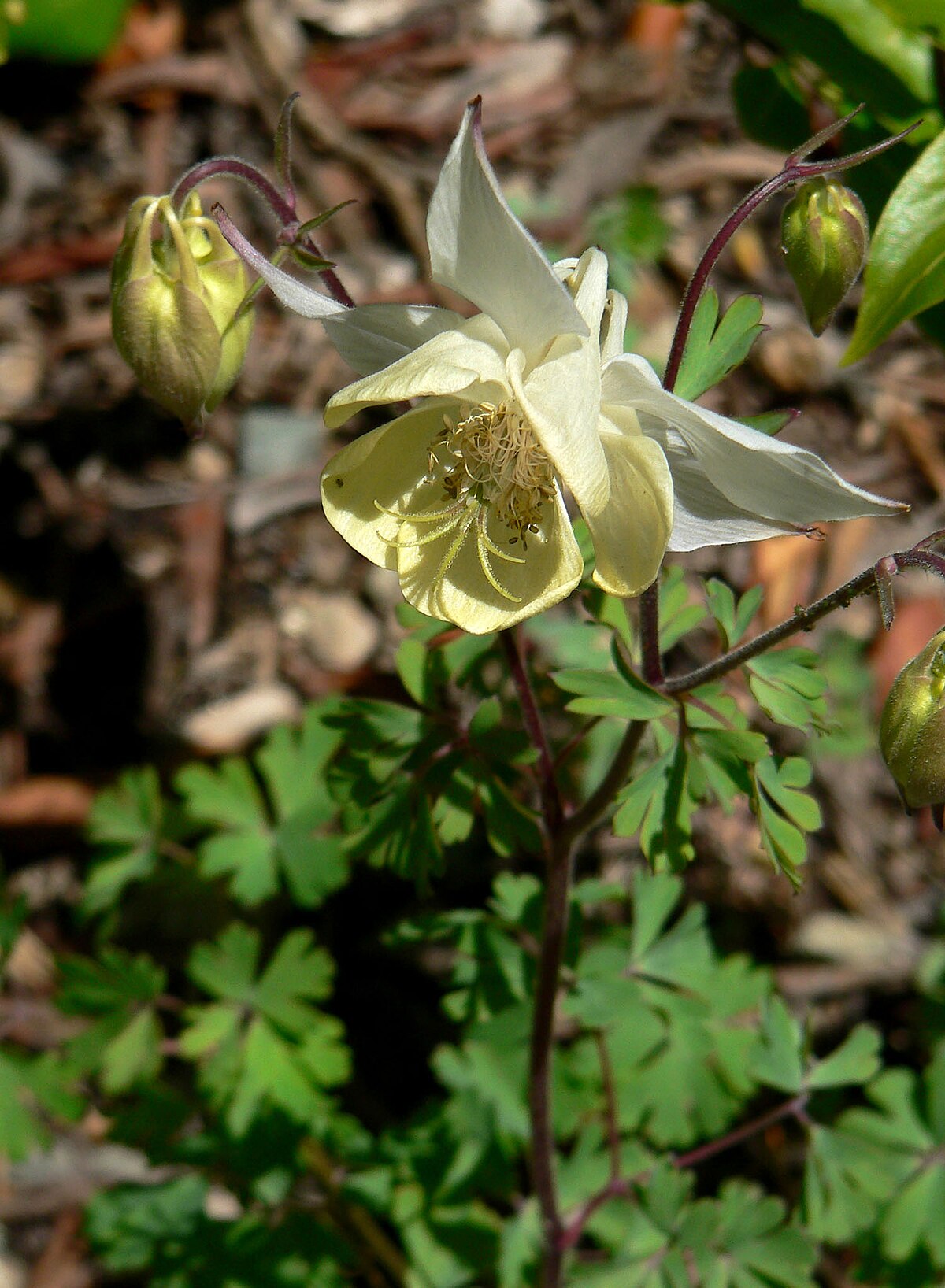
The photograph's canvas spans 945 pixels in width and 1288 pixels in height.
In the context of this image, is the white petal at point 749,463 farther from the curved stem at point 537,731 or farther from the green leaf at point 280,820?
the green leaf at point 280,820

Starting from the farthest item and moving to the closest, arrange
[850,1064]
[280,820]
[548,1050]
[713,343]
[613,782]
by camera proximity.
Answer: [280,820], [850,1064], [548,1050], [613,782], [713,343]

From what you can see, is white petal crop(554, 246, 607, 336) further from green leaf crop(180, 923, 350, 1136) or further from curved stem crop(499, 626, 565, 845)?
green leaf crop(180, 923, 350, 1136)

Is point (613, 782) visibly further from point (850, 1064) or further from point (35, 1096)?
point (35, 1096)

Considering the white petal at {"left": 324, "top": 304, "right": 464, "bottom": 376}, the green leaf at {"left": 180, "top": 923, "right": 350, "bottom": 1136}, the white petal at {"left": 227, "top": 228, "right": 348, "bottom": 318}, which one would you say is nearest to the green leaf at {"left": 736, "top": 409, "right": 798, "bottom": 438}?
the white petal at {"left": 324, "top": 304, "right": 464, "bottom": 376}

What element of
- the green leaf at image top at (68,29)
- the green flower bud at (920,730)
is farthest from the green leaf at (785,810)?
the green leaf at image top at (68,29)

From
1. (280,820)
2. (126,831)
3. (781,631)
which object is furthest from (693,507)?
(126,831)

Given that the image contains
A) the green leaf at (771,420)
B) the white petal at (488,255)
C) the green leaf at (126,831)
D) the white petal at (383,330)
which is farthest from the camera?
the green leaf at (126,831)

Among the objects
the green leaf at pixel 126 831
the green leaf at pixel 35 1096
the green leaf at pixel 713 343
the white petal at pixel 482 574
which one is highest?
the green leaf at pixel 713 343
